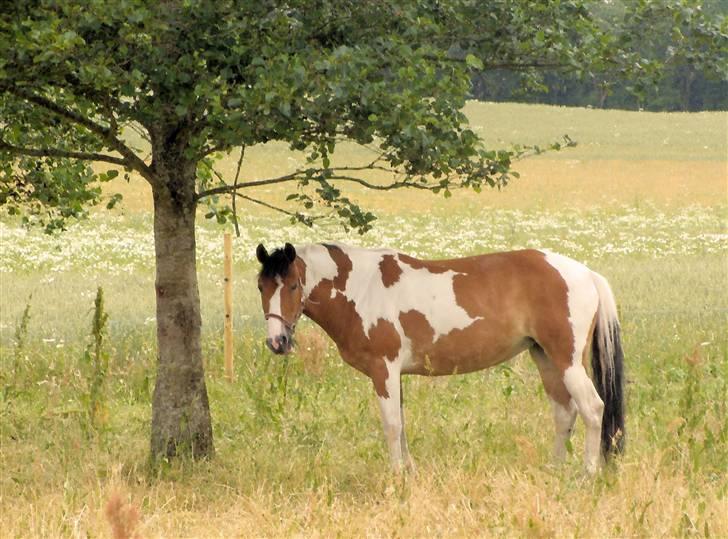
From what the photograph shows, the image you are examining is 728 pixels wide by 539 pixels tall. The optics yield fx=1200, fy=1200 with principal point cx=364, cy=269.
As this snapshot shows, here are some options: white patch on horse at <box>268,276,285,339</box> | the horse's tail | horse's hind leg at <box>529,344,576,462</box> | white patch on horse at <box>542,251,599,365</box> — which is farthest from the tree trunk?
the horse's tail

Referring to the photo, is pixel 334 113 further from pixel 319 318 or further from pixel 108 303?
pixel 108 303

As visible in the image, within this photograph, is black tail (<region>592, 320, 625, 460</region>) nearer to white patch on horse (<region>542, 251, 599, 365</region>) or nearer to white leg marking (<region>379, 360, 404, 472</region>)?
white patch on horse (<region>542, 251, 599, 365</region>)

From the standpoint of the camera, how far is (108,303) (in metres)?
23.7

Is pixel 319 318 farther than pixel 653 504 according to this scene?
Yes

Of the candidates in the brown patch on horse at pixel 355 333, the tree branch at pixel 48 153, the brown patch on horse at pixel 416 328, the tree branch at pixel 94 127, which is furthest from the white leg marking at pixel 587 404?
the tree branch at pixel 48 153

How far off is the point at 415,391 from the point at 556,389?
3025mm

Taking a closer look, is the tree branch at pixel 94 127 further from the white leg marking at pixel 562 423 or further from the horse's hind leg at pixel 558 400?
the white leg marking at pixel 562 423

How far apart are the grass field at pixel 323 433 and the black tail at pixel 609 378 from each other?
0.35 m

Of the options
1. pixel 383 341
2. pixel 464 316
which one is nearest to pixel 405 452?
pixel 383 341

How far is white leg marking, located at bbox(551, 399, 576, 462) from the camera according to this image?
10.6m

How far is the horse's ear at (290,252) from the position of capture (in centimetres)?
977

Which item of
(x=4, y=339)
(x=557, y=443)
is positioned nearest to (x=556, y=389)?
(x=557, y=443)

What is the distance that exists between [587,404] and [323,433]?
108 inches

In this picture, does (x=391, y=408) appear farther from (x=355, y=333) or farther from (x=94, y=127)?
(x=94, y=127)
